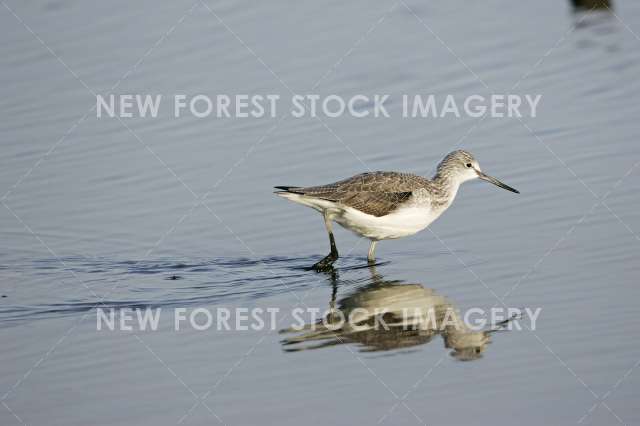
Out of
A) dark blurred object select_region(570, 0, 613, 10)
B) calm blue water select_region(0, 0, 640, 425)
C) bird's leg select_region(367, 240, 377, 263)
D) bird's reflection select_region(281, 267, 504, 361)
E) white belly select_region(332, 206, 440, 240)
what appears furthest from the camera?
dark blurred object select_region(570, 0, 613, 10)

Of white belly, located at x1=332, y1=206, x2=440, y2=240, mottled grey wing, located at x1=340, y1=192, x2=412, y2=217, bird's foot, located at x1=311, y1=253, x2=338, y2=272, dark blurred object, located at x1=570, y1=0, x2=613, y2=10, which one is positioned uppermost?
dark blurred object, located at x1=570, y1=0, x2=613, y2=10

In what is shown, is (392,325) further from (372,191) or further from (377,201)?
(372,191)

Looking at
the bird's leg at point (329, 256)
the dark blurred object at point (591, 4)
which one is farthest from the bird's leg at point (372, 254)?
the dark blurred object at point (591, 4)

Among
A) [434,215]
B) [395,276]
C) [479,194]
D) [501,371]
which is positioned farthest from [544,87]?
[501,371]

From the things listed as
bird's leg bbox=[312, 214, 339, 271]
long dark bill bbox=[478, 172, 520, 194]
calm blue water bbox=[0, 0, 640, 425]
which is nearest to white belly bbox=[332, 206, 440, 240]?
bird's leg bbox=[312, 214, 339, 271]

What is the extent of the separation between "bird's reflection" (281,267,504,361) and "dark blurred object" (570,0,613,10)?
10.6 m

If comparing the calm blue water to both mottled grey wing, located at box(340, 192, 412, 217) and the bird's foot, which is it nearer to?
the bird's foot

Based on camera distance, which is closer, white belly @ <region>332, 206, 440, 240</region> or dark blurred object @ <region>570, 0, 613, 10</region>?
white belly @ <region>332, 206, 440, 240</region>

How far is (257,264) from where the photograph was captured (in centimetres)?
1362

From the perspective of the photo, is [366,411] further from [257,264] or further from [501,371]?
[257,264]

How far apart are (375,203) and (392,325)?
8.82 feet

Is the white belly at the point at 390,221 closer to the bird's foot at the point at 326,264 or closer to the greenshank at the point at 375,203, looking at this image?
the greenshank at the point at 375,203

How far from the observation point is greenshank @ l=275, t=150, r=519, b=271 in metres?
13.9

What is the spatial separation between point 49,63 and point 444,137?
26.1 ft
